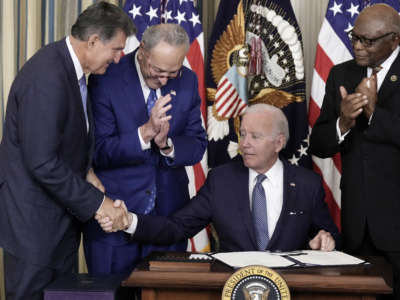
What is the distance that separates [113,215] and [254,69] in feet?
6.56

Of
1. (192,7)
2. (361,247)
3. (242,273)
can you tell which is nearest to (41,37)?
(192,7)

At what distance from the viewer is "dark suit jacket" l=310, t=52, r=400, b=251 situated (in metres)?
2.93

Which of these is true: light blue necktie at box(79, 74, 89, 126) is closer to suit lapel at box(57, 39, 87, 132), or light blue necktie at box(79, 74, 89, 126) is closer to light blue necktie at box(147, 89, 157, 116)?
suit lapel at box(57, 39, 87, 132)

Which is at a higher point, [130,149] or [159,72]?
[159,72]

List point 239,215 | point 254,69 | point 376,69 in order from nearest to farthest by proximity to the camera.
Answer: point 239,215 < point 376,69 < point 254,69

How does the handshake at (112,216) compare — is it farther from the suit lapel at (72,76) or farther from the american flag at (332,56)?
the american flag at (332,56)

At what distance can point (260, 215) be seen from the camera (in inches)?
111

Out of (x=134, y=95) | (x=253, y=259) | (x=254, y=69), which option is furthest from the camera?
(x=254, y=69)

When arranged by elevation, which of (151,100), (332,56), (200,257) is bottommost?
(200,257)

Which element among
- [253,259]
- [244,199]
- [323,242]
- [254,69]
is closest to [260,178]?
[244,199]

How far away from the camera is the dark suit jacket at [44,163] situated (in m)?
Result: 2.38

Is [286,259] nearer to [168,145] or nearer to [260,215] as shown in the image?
[260,215]

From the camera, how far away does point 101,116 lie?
Result: 2.89m

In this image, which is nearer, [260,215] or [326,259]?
[326,259]
